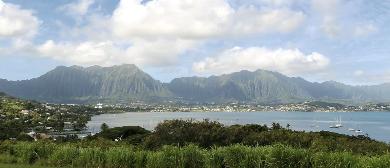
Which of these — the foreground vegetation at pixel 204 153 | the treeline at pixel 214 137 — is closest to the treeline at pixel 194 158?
the foreground vegetation at pixel 204 153

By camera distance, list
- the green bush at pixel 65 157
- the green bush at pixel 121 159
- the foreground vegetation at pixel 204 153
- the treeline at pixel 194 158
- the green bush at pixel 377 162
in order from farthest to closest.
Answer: the green bush at pixel 65 157, the green bush at pixel 121 159, the foreground vegetation at pixel 204 153, the treeline at pixel 194 158, the green bush at pixel 377 162

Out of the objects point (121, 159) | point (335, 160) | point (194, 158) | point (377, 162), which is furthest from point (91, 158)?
point (377, 162)

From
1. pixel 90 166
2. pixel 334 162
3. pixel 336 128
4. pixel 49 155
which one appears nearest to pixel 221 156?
pixel 334 162

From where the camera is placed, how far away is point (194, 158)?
1653cm

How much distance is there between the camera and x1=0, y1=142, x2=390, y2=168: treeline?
46.7ft

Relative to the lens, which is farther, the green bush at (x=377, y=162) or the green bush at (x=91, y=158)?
the green bush at (x=91, y=158)

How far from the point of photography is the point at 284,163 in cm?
1477

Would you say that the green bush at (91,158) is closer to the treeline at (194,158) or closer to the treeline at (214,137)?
the treeline at (194,158)

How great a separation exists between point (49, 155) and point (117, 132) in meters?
31.8

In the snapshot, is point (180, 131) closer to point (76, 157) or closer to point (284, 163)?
point (76, 157)

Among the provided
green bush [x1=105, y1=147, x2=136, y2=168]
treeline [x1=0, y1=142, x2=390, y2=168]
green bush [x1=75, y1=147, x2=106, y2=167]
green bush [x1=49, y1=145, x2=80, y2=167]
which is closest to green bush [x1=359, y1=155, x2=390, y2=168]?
treeline [x1=0, y1=142, x2=390, y2=168]

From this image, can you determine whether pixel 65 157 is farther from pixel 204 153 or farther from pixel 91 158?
pixel 204 153

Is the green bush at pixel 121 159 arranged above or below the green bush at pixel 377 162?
below

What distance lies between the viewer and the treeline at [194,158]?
14.2 m
